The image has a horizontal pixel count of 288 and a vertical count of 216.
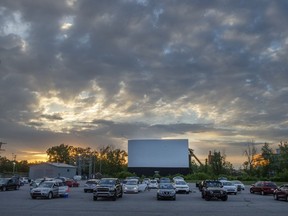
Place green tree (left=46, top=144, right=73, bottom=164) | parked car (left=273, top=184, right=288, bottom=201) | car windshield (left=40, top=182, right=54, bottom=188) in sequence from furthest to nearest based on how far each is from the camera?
green tree (left=46, top=144, right=73, bottom=164) < car windshield (left=40, top=182, right=54, bottom=188) < parked car (left=273, top=184, right=288, bottom=201)

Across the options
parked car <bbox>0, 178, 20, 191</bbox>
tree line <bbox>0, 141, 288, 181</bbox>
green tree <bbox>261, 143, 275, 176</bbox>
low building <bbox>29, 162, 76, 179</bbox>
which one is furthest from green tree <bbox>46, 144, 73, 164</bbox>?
parked car <bbox>0, 178, 20, 191</bbox>

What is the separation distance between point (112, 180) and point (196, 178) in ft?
214

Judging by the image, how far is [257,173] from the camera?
10194cm

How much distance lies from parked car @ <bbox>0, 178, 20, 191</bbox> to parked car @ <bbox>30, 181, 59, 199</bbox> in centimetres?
1621

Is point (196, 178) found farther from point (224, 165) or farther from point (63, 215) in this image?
point (63, 215)

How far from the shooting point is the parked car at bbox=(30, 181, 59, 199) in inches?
1292

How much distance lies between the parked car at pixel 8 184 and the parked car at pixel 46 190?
16207 millimetres

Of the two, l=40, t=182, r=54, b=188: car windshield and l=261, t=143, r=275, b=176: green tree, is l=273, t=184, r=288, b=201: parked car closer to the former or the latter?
l=40, t=182, r=54, b=188: car windshield

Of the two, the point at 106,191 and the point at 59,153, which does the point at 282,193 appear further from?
the point at 59,153

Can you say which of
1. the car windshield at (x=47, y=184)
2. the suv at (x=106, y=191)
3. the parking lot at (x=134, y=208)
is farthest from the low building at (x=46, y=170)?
the parking lot at (x=134, y=208)

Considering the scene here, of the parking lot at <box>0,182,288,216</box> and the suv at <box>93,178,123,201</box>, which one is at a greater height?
the suv at <box>93,178,123,201</box>

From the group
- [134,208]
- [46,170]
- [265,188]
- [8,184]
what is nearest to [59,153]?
[46,170]

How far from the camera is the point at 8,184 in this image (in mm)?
49094

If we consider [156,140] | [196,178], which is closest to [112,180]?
[196,178]
